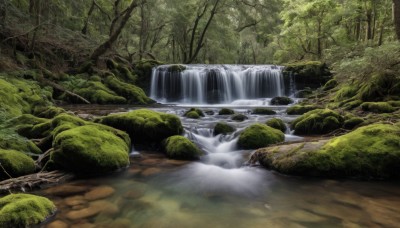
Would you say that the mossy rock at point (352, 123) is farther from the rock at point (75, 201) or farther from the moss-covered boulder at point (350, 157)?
the rock at point (75, 201)

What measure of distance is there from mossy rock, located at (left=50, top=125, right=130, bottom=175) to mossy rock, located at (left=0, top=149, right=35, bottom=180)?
41 centimetres

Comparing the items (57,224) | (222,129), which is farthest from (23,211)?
(222,129)

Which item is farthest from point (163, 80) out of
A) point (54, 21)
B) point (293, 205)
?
point (293, 205)

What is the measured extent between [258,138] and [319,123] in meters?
2.43

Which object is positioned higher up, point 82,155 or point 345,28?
point 345,28

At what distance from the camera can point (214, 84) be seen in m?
21.6

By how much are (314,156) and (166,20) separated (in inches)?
1123

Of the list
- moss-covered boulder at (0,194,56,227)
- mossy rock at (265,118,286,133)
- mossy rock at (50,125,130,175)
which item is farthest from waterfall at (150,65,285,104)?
moss-covered boulder at (0,194,56,227)

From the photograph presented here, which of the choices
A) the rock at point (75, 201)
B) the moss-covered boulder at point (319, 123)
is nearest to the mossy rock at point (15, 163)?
the rock at point (75, 201)

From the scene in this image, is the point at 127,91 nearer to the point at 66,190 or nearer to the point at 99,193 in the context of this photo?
the point at 66,190

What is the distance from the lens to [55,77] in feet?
53.7

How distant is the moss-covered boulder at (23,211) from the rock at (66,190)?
732 millimetres

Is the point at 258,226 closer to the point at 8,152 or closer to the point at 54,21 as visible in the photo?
the point at 8,152

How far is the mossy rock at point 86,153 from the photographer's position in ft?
19.5
